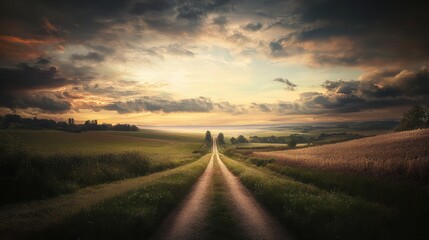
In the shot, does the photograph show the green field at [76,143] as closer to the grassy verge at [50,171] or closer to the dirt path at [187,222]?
the grassy verge at [50,171]

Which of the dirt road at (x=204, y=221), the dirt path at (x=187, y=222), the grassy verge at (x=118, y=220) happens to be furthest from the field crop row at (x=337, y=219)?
the grassy verge at (x=118, y=220)

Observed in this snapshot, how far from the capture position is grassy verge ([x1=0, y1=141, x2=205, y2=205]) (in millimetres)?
19281

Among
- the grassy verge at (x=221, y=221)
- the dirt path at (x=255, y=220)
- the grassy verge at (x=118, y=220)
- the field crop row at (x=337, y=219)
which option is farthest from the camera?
the dirt path at (x=255, y=220)

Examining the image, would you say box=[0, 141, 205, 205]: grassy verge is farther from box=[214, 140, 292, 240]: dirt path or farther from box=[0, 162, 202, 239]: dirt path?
box=[214, 140, 292, 240]: dirt path

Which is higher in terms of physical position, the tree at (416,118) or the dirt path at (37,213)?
the tree at (416,118)

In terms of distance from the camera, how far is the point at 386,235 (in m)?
11.4

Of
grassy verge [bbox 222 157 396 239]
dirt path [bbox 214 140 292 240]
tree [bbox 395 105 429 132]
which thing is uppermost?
tree [bbox 395 105 429 132]

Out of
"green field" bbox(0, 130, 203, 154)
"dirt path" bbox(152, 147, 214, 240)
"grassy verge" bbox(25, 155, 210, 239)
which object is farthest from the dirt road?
"green field" bbox(0, 130, 203, 154)

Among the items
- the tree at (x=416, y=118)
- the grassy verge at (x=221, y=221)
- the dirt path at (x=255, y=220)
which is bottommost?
the dirt path at (x=255, y=220)

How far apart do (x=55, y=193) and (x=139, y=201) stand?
8.57 m

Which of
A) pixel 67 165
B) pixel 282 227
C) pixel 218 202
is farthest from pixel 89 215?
pixel 67 165

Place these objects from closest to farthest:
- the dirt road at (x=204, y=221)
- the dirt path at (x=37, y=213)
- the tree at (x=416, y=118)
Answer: the dirt path at (x=37, y=213)
the dirt road at (x=204, y=221)
the tree at (x=416, y=118)

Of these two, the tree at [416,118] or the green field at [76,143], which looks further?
the tree at [416,118]

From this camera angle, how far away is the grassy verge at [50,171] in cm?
1928
